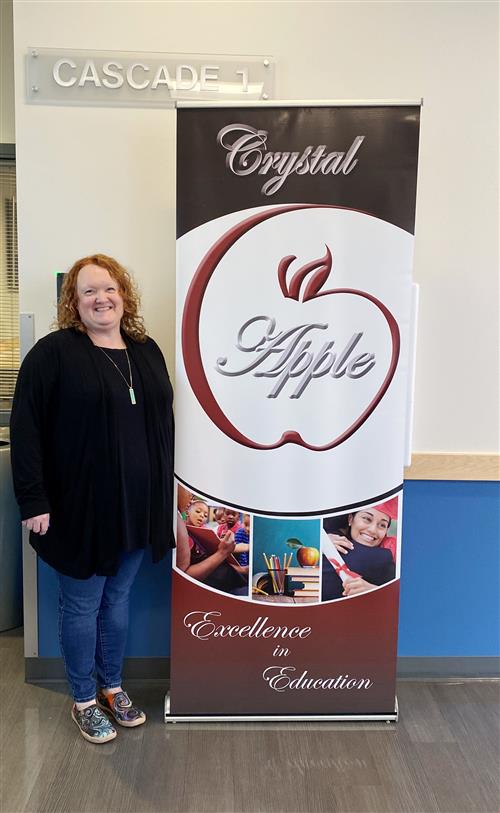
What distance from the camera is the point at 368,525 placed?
2270 millimetres

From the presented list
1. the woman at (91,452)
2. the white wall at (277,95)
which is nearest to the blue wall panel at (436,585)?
the woman at (91,452)

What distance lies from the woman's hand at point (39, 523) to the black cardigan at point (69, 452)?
2 centimetres

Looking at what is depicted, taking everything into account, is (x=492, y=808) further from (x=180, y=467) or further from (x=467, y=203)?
(x=467, y=203)

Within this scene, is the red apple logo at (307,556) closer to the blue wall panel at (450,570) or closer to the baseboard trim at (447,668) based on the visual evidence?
the blue wall panel at (450,570)

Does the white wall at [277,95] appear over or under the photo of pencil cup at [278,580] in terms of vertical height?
over

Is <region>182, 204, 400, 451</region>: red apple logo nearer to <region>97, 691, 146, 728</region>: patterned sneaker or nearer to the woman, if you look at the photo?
the woman

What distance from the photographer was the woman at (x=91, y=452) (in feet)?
6.70

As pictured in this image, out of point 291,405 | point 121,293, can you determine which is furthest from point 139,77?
point 291,405

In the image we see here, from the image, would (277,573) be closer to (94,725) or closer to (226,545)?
(226,545)

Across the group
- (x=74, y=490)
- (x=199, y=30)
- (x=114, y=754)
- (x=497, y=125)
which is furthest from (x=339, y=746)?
(x=199, y=30)

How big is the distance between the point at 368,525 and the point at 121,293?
117 cm

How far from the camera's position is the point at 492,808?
191 centimetres

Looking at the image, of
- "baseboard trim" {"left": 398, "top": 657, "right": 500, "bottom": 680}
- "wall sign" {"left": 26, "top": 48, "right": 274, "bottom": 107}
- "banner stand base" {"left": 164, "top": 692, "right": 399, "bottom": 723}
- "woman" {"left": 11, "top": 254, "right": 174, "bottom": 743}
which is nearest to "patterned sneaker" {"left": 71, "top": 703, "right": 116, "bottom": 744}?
"woman" {"left": 11, "top": 254, "right": 174, "bottom": 743}

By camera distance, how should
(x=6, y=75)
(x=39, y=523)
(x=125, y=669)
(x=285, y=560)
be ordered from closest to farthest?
(x=39, y=523) → (x=285, y=560) → (x=125, y=669) → (x=6, y=75)
